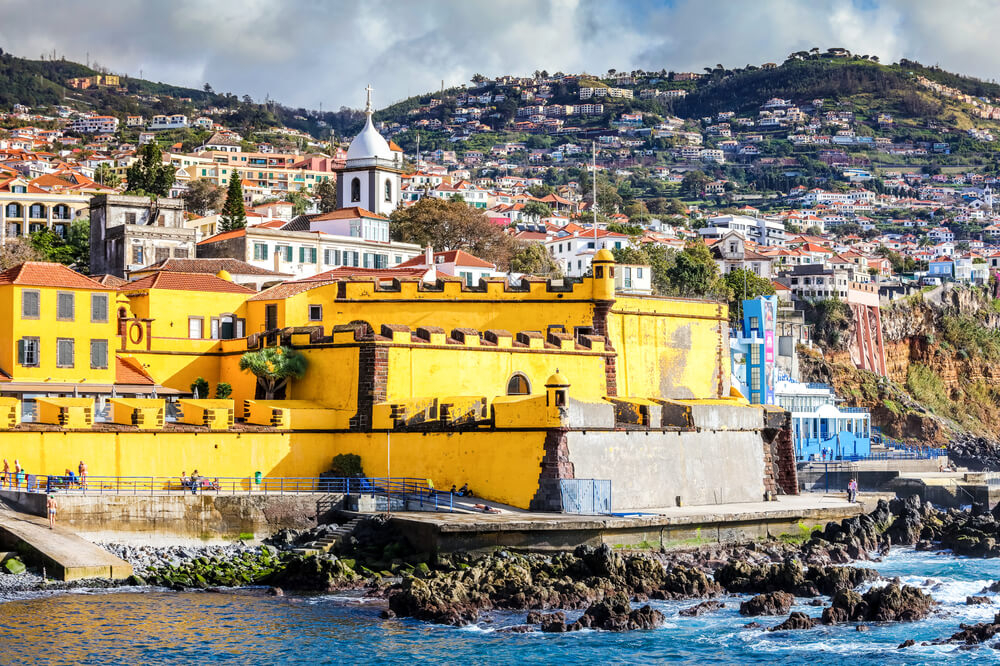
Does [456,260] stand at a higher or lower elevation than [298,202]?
lower

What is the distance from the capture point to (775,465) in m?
43.0

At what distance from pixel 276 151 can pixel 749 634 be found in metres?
155

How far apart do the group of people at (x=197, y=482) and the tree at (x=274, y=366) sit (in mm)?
4451

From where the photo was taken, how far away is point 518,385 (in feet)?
131

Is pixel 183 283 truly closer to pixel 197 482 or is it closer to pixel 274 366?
pixel 274 366

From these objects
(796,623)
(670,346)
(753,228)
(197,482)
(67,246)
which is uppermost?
(753,228)

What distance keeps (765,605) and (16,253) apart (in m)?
50.5

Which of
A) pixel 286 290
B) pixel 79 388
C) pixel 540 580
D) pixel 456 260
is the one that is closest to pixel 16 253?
pixel 456 260

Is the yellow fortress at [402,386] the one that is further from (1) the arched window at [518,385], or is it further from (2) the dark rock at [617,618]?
(2) the dark rock at [617,618]

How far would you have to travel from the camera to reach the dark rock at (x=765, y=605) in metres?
28.5

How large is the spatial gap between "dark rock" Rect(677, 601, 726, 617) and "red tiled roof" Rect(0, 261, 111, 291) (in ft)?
64.5

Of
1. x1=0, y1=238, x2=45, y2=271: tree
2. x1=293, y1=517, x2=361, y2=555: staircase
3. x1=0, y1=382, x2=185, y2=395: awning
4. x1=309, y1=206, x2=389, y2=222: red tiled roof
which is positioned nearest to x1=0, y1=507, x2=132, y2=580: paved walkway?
x1=293, y1=517, x2=361, y2=555: staircase

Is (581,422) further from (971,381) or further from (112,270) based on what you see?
(971,381)

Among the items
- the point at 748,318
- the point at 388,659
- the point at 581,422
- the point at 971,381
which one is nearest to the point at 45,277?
the point at 581,422
